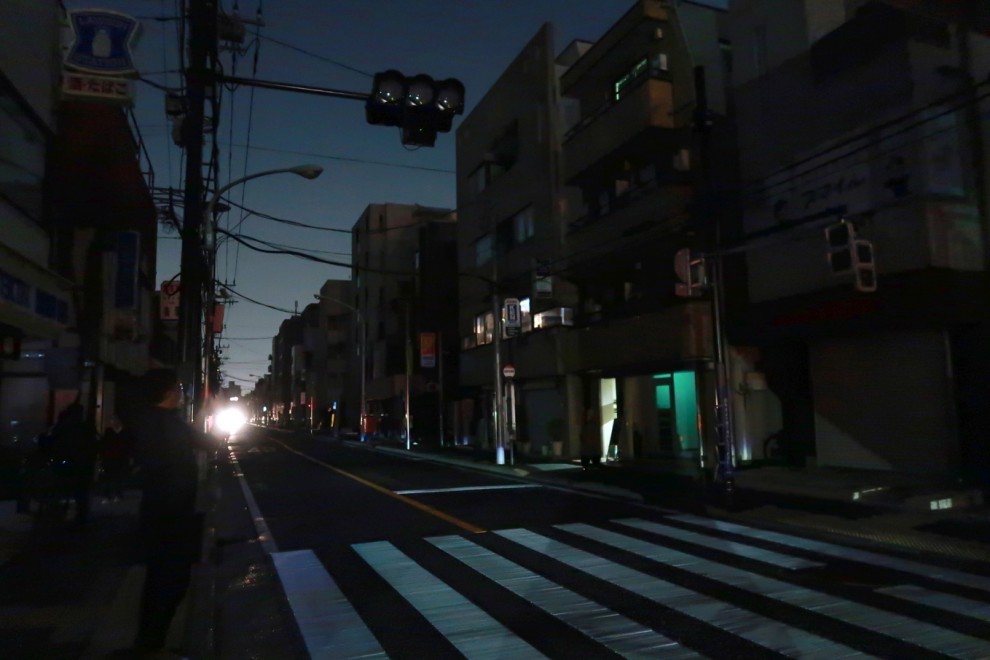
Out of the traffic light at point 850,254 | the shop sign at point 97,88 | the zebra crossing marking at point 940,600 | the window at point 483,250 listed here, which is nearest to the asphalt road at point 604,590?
the zebra crossing marking at point 940,600

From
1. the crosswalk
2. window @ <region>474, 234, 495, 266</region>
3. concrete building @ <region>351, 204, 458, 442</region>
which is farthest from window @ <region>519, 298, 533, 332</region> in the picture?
the crosswalk

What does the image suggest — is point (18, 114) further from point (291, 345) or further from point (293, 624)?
point (291, 345)

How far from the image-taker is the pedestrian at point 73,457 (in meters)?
10.5

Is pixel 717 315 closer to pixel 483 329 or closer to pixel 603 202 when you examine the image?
pixel 603 202

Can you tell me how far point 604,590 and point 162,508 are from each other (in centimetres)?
423

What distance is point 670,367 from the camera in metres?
20.3

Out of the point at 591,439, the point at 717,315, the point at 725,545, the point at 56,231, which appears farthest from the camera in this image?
the point at 591,439

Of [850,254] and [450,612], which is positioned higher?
[850,254]

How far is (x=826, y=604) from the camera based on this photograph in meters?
6.38

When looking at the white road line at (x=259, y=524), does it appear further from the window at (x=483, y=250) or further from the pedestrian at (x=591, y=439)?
the window at (x=483, y=250)

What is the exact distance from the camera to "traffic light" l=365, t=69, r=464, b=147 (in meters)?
7.77

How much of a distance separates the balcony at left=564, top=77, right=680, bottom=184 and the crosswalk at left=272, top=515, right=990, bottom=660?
13290 millimetres

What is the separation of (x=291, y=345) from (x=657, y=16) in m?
96.9

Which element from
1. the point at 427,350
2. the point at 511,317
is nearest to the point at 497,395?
the point at 511,317
